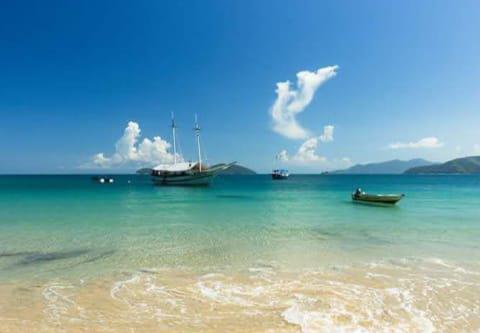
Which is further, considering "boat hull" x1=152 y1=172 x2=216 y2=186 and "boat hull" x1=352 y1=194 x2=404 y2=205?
"boat hull" x1=152 y1=172 x2=216 y2=186

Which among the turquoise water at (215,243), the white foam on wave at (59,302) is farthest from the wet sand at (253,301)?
the turquoise water at (215,243)

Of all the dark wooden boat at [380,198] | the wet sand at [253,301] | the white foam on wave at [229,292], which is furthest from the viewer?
the dark wooden boat at [380,198]

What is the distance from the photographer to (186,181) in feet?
229

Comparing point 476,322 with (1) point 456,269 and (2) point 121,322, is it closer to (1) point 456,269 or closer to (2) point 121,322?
(1) point 456,269

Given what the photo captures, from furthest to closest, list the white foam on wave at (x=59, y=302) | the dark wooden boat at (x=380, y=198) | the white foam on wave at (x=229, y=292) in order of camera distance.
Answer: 1. the dark wooden boat at (x=380, y=198)
2. the white foam on wave at (x=229, y=292)
3. the white foam on wave at (x=59, y=302)

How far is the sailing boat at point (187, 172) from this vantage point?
68500 mm

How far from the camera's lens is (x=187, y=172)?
6988 cm

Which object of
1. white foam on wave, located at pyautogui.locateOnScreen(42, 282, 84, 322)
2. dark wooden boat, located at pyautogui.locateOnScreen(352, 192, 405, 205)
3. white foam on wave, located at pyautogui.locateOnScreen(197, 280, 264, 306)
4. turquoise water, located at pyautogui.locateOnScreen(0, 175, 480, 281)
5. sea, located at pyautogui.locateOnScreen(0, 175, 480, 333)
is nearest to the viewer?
sea, located at pyautogui.locateOnScreen(0, 175, 480, 333)

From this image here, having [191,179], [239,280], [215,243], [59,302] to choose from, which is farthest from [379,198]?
[191,179]

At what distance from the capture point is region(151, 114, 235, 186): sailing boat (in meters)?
68.5

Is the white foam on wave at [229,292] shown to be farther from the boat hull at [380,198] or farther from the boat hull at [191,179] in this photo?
the boat hull at [191,179]

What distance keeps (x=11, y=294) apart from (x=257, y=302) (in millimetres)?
5713

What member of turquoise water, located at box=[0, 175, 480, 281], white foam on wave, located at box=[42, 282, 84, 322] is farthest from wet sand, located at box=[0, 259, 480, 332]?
turquoise water, located at box=[0, 175, 480, 281]

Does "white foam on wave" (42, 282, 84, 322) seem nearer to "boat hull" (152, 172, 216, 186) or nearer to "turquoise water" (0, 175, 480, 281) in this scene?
"turquoise water" (0, 175, 480, 281)
